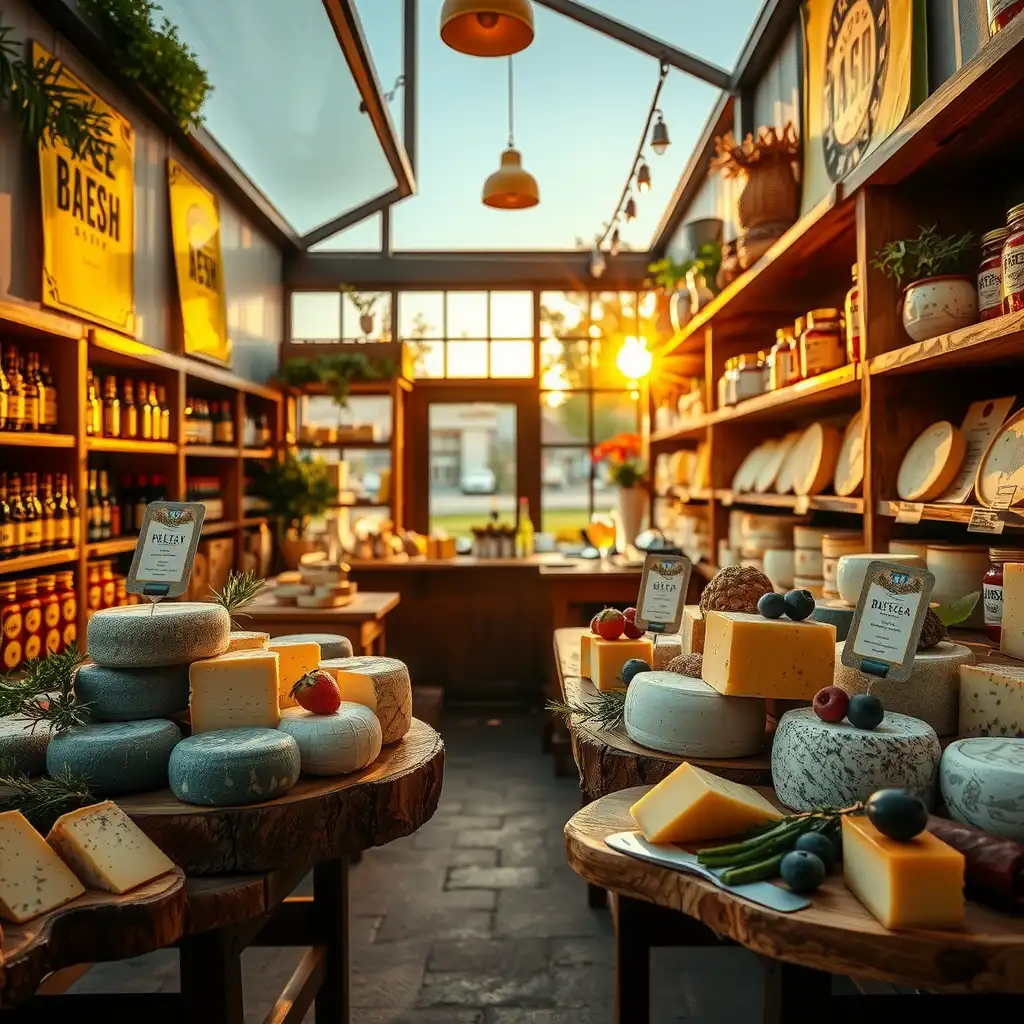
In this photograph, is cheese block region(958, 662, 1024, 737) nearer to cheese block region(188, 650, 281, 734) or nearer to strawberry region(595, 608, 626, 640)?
strawberry region(595, 608, 626, 640)

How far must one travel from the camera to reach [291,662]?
184 centimetres

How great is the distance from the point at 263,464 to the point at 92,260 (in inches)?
104

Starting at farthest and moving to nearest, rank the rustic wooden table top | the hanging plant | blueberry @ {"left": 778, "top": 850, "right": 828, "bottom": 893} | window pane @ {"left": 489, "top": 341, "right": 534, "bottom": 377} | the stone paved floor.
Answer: window pane @ {"left": 489, "top": 341, "right": 534, "bottom": 377}, the hanging plant, the stone paved floor, the rustic wooden table top, blueberry @ {"left": 778, "top": 850, "right": 828, "bottom": 893}

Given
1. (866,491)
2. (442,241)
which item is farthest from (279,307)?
(866,491)

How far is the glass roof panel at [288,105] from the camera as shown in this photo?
4543 millimetres

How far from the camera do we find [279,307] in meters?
7.20

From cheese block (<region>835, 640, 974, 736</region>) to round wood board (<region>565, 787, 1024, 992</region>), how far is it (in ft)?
1.52

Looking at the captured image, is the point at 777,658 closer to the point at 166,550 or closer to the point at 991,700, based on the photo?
the point at 991,700

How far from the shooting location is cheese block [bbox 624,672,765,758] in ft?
5.31

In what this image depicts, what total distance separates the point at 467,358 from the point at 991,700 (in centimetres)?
618

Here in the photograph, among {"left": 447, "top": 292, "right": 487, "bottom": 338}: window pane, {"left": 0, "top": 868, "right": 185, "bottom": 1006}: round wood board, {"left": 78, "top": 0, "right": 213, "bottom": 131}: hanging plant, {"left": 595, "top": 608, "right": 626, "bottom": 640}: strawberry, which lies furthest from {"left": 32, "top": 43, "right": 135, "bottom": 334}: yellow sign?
{"left": 447, "top": 292, "right": 487, "bottom": 338}: window pane

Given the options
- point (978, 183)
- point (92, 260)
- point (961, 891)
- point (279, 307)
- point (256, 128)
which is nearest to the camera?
point (961, 891)

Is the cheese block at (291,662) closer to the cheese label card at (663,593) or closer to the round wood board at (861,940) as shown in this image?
the cheese label card at (663,593)

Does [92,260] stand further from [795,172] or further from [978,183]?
[978,183]
